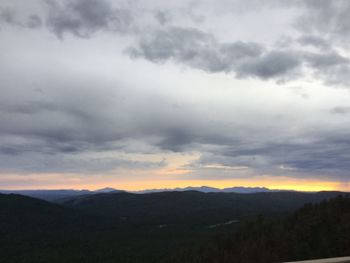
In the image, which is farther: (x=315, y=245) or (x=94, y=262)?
(x=94, y=262)

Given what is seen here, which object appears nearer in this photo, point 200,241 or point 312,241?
point 312,241

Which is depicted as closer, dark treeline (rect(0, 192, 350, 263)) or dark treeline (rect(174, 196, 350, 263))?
dark treeline (rect(174, 196, 350, 263))

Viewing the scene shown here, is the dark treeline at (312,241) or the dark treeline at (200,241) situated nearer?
the dark treeline at (312,241)

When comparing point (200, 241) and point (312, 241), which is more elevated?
point (312, 241)

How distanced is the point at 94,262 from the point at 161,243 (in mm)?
23288

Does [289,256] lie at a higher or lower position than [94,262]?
higher

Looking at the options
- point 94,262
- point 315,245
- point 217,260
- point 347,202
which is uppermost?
point 347,202

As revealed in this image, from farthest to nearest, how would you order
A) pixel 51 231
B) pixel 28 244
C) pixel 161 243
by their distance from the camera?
pixel 51 231 < pixel 28 244 < pixel 161 243

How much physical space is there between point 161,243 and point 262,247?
7933cm

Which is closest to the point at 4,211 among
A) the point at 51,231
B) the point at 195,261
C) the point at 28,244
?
the point at 51,231

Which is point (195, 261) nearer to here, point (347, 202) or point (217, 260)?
point (217, 260)

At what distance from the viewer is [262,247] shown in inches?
1416

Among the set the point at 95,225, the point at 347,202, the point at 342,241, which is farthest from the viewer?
the point at 95,225

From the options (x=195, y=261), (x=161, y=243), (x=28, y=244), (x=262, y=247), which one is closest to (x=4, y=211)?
(x=28, y=244)
